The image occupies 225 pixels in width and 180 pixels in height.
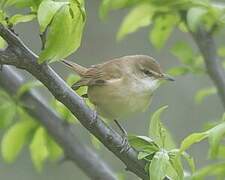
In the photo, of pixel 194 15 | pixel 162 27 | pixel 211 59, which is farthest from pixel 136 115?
pixel 194 15

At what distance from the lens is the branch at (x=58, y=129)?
3.03 metres

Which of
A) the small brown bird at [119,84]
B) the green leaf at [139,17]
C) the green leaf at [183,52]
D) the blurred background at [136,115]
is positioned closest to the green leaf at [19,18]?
the small brown bird at [119,84]

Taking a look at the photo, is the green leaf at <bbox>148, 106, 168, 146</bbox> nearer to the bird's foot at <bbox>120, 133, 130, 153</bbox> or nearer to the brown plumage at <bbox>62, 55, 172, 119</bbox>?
the bird's foot at <bbox>120, 133, 130, 153</bbox>

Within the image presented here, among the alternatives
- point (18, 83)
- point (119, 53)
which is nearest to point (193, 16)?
point (18, 83)

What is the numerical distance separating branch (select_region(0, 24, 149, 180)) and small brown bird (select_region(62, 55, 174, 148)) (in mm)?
710

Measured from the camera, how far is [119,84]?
342cm

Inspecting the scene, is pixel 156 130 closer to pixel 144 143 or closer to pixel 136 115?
pixel 144 143

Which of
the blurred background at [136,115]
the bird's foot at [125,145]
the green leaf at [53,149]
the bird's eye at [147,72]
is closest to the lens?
the bird's foot at [125,145]

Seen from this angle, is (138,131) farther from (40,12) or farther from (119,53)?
(40,12)

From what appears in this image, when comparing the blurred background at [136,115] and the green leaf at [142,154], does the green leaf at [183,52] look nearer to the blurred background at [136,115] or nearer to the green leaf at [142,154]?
the green leaf at [142,154]

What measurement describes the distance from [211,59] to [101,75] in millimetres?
574

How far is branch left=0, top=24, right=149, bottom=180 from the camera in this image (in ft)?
6.70

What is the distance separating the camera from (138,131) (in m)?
6.81

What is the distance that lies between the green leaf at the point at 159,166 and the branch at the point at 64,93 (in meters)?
0.13
